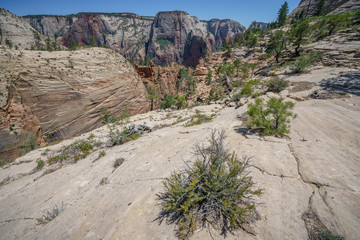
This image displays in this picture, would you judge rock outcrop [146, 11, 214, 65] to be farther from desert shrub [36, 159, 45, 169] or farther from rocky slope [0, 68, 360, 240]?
rocky slope [0, 68, 360, 240]

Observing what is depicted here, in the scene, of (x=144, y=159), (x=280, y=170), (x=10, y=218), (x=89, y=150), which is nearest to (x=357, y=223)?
(x=280, y=170)

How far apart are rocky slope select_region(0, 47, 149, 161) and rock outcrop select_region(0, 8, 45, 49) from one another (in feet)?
90.3

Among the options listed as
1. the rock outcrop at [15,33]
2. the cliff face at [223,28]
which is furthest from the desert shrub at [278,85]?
the cliff face at [223,28]

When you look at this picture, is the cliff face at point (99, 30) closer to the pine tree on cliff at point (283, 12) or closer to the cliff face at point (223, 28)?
the cliff face at point (223, 28)

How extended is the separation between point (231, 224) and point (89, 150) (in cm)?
836

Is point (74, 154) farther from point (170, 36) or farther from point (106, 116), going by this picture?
point (170, 36)

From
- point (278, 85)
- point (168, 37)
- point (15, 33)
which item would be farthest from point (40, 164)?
point (168, 37)

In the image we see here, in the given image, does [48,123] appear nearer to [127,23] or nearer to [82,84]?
[82,84]

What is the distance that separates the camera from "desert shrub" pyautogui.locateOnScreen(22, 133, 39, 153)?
14.0 m

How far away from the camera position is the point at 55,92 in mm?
17156

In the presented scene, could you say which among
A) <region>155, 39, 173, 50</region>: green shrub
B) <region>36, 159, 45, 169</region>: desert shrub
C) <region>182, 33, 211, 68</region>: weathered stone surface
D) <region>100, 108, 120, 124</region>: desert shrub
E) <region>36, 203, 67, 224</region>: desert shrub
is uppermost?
<region>155, 39, 173, 50</region>: green shrub

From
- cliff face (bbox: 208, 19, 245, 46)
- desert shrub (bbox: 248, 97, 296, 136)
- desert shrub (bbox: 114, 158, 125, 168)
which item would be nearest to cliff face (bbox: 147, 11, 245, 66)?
cliff face (bbox: 208, 19, 245, 46)

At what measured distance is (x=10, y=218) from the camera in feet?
11.9

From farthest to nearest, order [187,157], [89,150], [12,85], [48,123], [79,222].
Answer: [48,123], [12,85], [89,150], [187,157], [79,222]
